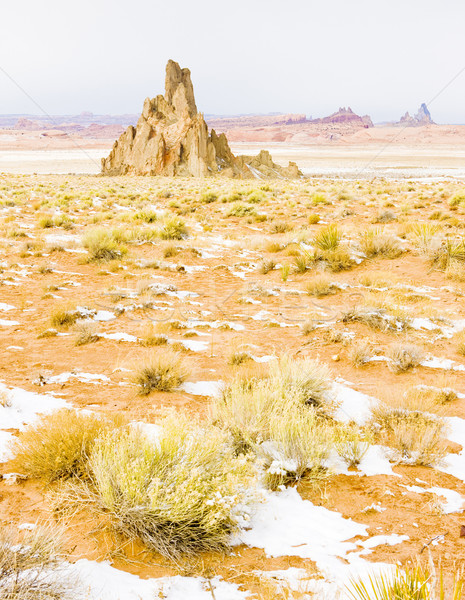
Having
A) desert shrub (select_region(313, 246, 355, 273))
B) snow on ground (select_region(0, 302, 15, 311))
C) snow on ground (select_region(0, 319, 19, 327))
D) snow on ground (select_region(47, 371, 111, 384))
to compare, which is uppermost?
desert shrub (select_region(313, 246, 355, 273))

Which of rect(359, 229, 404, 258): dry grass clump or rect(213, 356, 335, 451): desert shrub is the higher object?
rect(359, 229, 404, 258): dry grass clump

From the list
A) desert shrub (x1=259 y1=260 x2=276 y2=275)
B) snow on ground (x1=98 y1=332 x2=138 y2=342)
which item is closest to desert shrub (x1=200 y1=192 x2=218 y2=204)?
desert shrub (x1=259 y1=260 x2=276 y2=275)

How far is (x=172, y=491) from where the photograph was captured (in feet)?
8.74

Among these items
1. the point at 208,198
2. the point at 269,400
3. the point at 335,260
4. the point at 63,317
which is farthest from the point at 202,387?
the point at 208,198

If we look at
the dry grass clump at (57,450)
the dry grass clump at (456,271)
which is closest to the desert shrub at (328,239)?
the dry grass clump at (456,271)

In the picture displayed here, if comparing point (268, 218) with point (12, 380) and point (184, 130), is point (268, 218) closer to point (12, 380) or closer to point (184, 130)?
point (12, 380)

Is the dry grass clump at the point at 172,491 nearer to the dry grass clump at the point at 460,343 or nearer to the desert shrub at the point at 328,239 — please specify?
the dry grass clump at the point at 460,343

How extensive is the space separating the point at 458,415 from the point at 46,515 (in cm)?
346

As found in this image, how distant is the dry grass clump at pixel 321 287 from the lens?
7.61m

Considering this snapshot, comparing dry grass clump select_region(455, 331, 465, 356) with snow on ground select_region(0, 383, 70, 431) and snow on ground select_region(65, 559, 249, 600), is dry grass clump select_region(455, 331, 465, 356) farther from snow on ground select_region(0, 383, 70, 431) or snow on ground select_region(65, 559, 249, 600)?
snow on ground select_region(0, 383, 70, 431)

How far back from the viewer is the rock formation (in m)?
43.9

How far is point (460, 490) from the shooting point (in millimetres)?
3033

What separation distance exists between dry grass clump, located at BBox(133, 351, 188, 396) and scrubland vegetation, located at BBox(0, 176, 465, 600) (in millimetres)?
23

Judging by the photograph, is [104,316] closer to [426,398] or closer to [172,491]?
[172,491]
